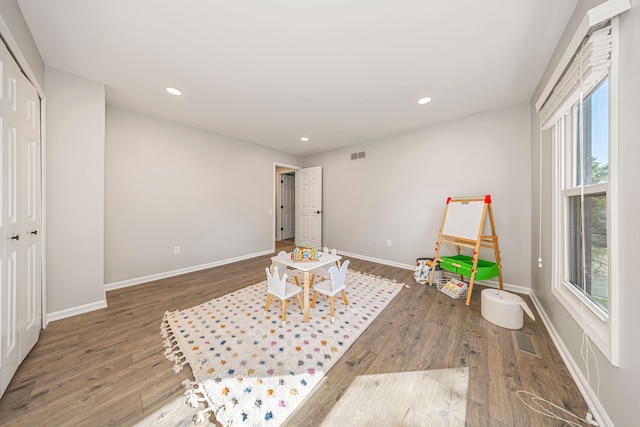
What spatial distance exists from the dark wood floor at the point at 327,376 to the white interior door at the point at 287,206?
168 inches

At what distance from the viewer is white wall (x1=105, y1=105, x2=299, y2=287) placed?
9.11 ft

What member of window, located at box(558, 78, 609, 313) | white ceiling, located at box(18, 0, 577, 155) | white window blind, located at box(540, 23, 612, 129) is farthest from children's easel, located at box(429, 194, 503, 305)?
white ceiling, located at box(18, 0, 577, 155)

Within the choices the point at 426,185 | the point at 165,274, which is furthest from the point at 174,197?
the point at 426,185

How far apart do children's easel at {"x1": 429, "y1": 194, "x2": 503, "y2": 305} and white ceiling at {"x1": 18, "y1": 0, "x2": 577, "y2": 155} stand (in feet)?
4.19

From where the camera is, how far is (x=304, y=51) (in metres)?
1.77

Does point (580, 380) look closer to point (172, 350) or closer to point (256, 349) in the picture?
point (256, 349)

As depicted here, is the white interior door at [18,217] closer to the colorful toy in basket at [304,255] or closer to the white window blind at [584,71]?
the colorful toy in basket at [304,255]

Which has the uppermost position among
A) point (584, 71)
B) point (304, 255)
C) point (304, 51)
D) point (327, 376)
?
point (304, 51)

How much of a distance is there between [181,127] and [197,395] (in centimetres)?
351

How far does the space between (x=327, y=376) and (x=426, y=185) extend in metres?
3.04

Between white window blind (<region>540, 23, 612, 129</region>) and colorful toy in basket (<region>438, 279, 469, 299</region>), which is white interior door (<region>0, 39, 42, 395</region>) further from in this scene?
colorful toy in basket (<region>438, 279, 469, 299</region>)

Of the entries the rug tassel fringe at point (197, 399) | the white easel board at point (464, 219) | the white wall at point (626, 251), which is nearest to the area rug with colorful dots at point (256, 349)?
the rug tassel fringe at point (197, 399)

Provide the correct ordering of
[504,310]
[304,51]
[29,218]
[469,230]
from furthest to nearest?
1. [469,230]
2. [504,310]
3. [304,51]
4. [29,218]

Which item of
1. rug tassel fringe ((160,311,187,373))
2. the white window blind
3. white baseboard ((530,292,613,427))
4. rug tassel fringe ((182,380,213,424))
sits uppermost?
the white window blind
